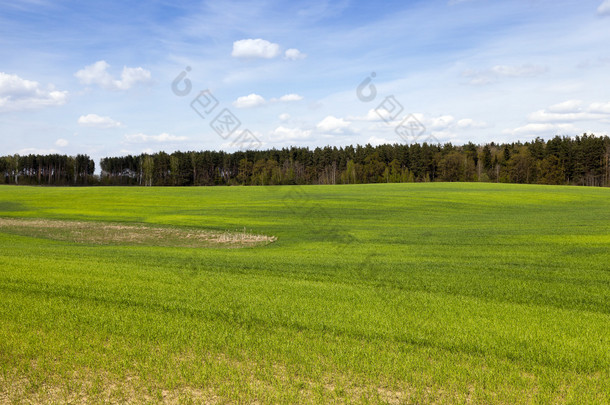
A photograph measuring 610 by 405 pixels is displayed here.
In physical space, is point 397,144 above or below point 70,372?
above

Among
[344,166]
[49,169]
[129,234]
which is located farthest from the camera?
[49,169]

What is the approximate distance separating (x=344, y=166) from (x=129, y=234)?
11678 cm

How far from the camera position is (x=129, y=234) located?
96.3ft

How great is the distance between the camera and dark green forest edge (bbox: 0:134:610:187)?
114 m

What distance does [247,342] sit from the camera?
848 cm

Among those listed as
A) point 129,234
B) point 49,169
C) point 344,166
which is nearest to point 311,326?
point 129,234

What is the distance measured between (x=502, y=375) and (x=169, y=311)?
6.89m

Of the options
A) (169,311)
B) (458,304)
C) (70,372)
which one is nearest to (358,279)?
(458,304)

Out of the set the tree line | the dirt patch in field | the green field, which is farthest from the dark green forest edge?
the green field

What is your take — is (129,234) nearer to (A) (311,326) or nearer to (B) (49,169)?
(A) (311,326)

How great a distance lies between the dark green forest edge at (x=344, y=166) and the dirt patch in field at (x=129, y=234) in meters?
86.3

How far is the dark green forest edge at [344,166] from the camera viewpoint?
113750mm

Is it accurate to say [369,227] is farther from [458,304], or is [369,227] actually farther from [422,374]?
[422,374]

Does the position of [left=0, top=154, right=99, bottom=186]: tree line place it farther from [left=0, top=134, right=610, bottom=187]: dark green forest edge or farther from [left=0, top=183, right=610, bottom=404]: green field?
[left=0, top=183, right=610, bottom=404]: green field
